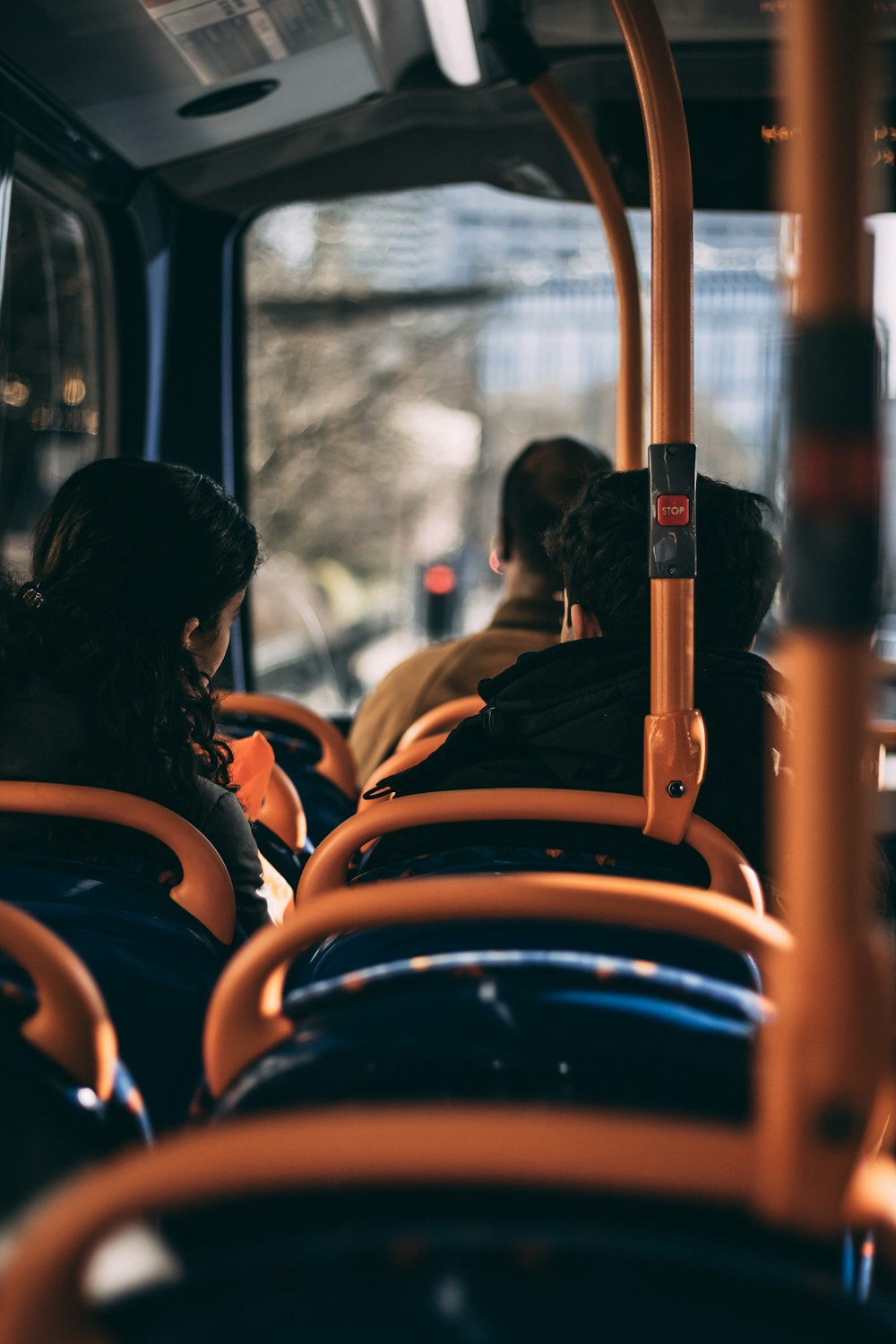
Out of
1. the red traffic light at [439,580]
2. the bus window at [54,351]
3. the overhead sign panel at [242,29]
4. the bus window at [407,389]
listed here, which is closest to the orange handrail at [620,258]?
the overhead sign panel at [242,29]

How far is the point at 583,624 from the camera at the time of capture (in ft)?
5.66

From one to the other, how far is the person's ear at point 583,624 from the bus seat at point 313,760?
0.99m

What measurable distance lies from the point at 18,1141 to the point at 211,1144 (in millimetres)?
352

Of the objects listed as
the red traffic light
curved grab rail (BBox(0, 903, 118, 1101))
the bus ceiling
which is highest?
the bus ceiling

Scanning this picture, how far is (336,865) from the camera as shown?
1.42 meters

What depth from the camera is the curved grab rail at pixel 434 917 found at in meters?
0.92

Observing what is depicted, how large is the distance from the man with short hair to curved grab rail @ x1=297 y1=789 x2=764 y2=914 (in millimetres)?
1254

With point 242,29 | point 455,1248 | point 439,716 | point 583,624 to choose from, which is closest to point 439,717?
point 439,716

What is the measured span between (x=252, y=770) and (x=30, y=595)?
499mm

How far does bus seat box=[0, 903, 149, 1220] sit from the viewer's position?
947 mm

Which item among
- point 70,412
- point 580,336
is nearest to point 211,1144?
point 70,412

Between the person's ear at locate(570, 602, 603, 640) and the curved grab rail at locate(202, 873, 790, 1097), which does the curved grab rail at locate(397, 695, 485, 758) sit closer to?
the person's ear at locate(570, 602, 603, 640)

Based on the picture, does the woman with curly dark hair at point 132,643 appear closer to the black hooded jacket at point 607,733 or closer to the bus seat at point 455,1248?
the black hooded jacket at point 607,733

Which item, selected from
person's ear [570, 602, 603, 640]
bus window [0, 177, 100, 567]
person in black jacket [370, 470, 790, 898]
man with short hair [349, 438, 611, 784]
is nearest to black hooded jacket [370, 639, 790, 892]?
person in black jacket [370, 470, 790, 898]
